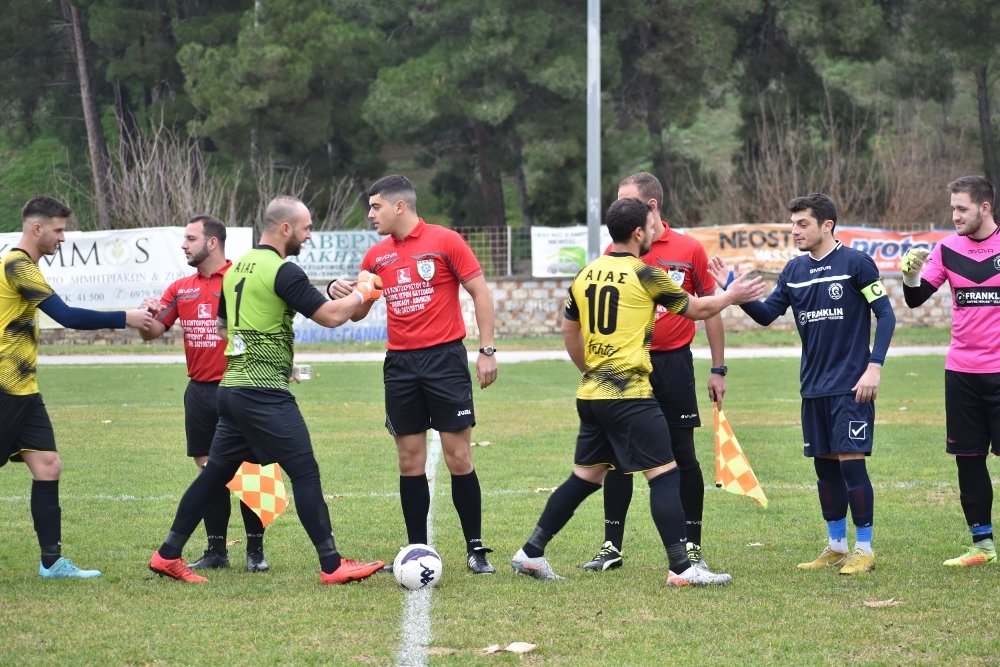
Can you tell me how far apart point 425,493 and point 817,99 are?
114 ft

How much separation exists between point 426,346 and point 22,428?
2360 millimetres

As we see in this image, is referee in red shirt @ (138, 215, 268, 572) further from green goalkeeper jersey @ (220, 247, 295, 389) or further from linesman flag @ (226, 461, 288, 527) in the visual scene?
green goalkeeper jersey @ (220, 247, 295, 389)

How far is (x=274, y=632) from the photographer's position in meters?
5.87

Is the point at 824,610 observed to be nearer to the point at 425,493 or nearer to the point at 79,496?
the point at 425,493

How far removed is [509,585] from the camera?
688cm

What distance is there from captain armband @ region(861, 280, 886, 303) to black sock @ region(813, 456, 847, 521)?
3.23 feet

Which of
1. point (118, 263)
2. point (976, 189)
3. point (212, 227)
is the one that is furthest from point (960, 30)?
point (212, 227)

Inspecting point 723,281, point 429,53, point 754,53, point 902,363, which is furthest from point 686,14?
point 723,281

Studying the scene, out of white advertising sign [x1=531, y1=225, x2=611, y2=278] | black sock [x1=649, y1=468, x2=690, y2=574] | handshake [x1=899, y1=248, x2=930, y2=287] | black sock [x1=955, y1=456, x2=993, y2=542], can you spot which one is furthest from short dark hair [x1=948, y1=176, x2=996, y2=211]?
white advertising sign [x1=531, y1=225, x2=611, y2=278]

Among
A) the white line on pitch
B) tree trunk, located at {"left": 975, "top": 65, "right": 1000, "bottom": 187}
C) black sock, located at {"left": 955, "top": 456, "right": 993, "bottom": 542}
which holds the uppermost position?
tree trunk, located at {"left": 975, "top": 65, "right": 1000, "bottom": 187}

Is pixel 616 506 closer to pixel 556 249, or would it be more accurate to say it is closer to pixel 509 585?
pixel 509 585

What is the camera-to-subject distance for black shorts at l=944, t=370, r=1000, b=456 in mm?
7453

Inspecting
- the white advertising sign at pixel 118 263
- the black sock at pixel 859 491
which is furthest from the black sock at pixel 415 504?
the white advertising sign at pixel 118 263

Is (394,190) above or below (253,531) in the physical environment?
above
